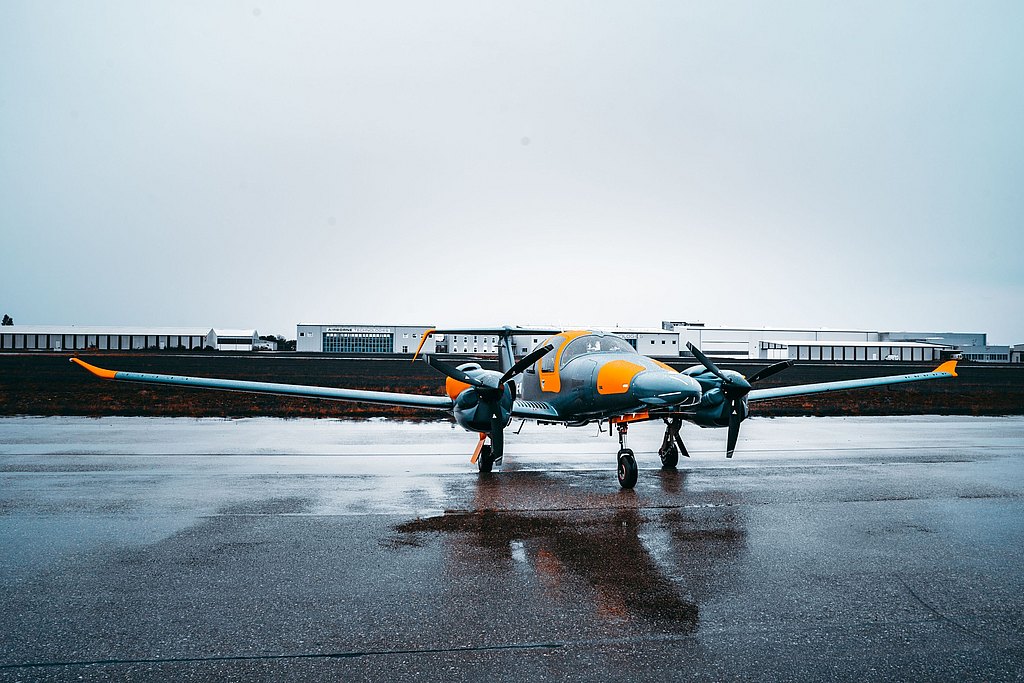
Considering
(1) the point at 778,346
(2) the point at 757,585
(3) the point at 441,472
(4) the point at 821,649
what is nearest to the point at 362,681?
(4) the point at 821,649

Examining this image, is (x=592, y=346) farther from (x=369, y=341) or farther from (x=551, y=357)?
(x=369, y=341)

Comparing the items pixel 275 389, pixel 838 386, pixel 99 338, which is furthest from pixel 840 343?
pixel 99 338

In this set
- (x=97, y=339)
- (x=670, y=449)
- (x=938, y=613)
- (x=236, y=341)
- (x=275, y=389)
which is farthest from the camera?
(x=236, y=341)

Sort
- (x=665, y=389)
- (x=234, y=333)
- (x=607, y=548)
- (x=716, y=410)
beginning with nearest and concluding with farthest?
(x=607, y=548)
(x=665, y=389)
(x=716, y=410)
(x=234, y=333)

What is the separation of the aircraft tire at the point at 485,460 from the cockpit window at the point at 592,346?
2.41m

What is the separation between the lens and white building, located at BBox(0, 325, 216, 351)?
111750mm

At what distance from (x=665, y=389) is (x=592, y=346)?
310 cm

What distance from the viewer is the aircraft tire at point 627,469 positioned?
1180 centimetres

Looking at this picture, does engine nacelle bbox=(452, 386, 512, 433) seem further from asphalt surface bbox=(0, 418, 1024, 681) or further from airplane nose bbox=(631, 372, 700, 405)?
airplane nose bbox=(631, 372, 700, 405)

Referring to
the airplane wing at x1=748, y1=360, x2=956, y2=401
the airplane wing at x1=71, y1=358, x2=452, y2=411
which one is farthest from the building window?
the airplane wing at x1=748, y1=360, x2=956, y2=401

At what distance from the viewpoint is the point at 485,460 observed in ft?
44.7

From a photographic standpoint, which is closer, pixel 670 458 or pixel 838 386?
pixel 670 458

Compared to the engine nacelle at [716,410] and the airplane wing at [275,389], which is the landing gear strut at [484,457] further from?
the engine nacelle at [716,410]

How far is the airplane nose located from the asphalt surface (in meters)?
1.62
